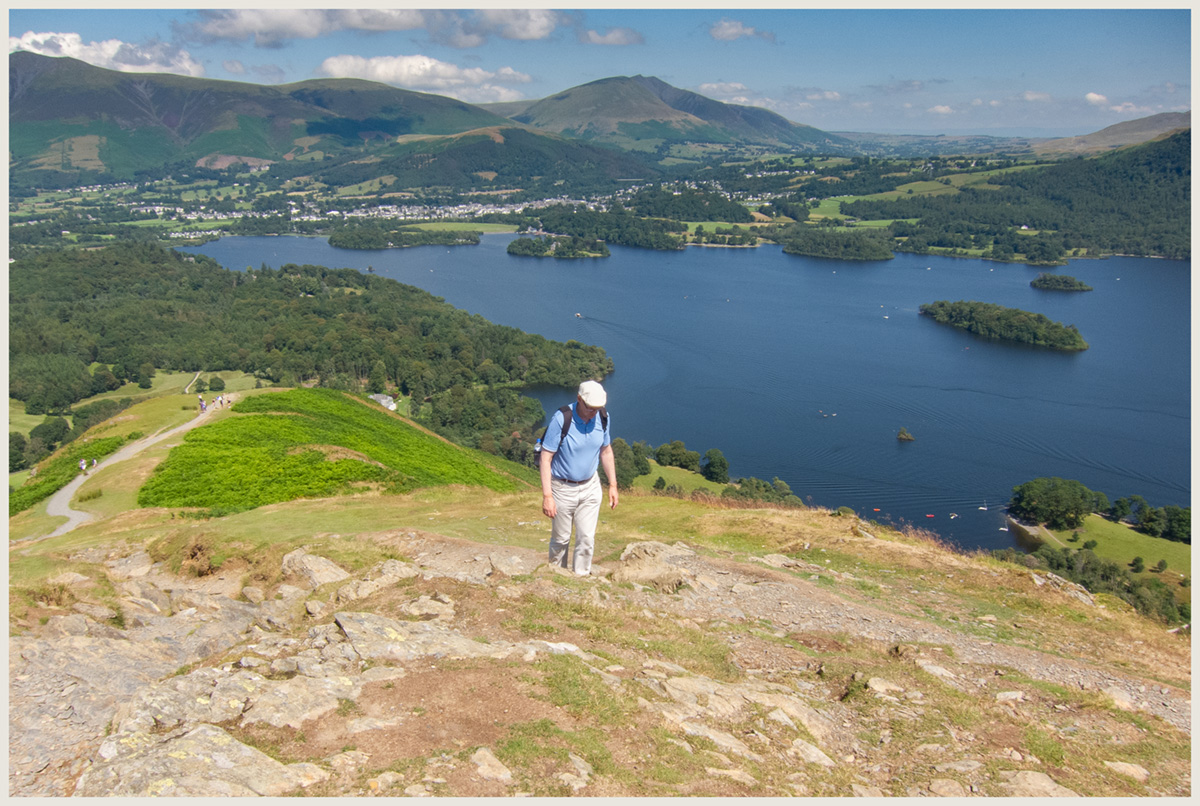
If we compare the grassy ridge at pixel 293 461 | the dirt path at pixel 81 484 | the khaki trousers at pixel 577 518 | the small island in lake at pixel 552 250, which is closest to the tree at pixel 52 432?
the dirt path at pixel 81 484

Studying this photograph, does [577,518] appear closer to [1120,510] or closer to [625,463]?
[625,463]

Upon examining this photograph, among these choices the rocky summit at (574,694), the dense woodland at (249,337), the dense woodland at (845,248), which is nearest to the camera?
the rocky summit at (574,694)

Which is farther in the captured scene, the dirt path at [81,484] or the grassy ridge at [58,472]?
the grassy ridge at [58,472]

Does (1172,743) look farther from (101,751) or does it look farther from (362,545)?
(362,545)

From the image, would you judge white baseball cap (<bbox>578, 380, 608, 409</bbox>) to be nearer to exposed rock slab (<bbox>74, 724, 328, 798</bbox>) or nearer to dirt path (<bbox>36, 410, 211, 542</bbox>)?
exposed rock slab (<bbox>74, 724, 328, 798</bbox>)

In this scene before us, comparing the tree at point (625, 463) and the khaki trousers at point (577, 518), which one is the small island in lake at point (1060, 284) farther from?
the khaki trousers at point (577, 518)

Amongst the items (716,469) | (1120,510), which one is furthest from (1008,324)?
(716,469)
